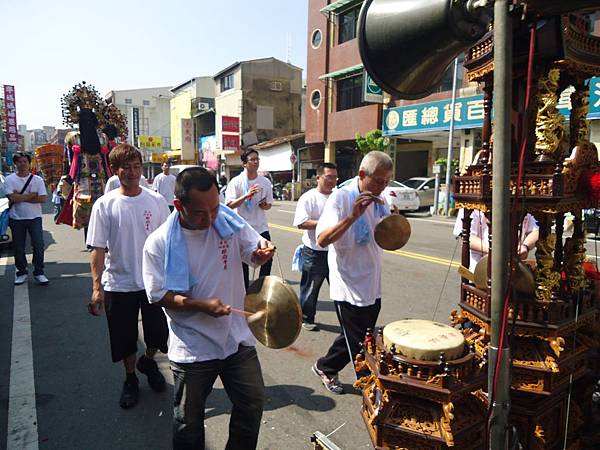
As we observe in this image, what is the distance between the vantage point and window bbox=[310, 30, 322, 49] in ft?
82.2

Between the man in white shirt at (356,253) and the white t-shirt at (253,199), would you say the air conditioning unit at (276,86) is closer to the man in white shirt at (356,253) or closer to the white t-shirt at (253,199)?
the white t-shirt at (253,199)

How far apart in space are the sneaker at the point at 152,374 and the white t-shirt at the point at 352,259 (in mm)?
1629

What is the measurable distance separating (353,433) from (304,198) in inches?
107

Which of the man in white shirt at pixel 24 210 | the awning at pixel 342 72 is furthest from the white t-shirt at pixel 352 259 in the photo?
the awning at pixel 342 72

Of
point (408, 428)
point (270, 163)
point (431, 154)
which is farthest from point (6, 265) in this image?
point (270, 163)

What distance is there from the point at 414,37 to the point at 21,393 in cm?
383

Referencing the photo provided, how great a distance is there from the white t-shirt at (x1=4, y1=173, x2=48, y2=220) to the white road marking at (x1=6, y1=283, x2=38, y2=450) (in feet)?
6.35

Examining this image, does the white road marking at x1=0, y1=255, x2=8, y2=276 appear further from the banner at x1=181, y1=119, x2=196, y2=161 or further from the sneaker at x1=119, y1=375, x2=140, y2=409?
the banner at x1=181, y1=119, x2=196, y2=161

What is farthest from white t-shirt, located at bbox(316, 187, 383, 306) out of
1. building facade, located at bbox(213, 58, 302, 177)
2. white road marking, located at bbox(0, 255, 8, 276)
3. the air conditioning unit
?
the air conditioning unit

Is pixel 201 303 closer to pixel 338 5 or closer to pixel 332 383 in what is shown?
pixel 332 383

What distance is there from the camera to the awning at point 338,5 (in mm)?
22169

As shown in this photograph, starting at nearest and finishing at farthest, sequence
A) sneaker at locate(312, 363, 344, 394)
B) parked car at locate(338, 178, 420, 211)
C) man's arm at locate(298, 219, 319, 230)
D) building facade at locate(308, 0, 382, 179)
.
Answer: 1. sneaker at locate(312, 363, 344, 394)
2. man's arm at locate(298, 219, 319, 230)
3. parked car at locate(338, 178, 420, 211)
4. building facade at locate(308, 0, 382, 179)

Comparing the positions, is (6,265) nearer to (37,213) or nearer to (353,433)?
(37,213)

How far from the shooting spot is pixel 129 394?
341 cm
